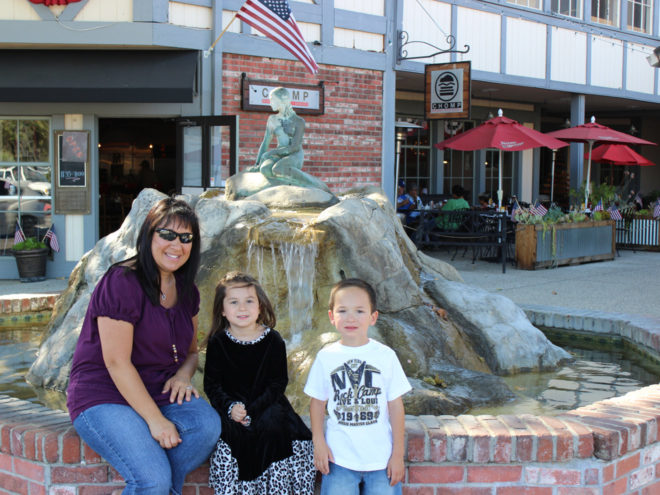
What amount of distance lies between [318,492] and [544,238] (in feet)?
32.2

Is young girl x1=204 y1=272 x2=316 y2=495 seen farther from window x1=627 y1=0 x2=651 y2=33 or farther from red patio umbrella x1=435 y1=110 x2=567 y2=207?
window x1=627 y1=0 x2=651 y2=33

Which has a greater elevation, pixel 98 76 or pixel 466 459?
pixel 98 76

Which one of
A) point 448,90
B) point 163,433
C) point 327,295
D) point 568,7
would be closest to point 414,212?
point 448,90

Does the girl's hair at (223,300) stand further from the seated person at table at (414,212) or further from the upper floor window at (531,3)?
the upper floor window at (531,3)

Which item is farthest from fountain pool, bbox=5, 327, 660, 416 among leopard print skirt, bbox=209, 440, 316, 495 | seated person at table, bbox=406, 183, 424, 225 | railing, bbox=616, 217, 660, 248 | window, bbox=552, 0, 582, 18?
window, bbox=552, 0, 582, 18

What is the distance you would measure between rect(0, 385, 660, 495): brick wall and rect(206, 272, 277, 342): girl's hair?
0.57 m

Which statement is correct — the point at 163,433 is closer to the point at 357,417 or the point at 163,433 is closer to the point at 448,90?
the point at 357,417

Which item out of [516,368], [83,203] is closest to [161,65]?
[83,203]

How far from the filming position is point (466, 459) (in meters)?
3.04

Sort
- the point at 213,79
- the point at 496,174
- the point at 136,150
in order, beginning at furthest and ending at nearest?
the point at 496,174, the point at 136,150, the point at 213,79

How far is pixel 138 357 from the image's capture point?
9.59 ft

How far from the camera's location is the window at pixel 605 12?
57.8 feet

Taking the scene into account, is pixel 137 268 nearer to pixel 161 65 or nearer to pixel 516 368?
pixel 516 368

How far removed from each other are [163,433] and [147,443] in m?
0.07
